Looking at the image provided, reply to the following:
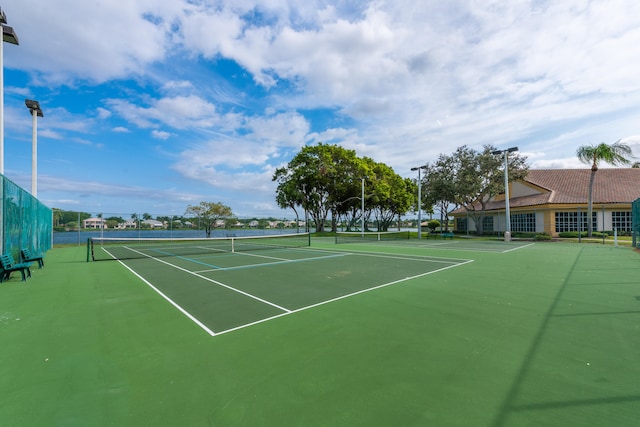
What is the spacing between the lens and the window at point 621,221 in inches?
1112

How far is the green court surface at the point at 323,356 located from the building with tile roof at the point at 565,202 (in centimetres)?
2893

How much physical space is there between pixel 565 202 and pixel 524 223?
16.5 feet

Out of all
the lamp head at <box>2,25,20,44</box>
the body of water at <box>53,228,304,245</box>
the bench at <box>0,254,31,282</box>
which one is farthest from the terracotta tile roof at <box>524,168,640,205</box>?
the lamp head at <box>2,25,20,44</box>

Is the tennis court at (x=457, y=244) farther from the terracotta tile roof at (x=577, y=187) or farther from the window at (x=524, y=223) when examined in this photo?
the terracotta tile roof at (x=577, y=187)

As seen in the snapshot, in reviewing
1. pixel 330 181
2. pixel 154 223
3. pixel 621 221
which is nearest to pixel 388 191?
pixel 330 181

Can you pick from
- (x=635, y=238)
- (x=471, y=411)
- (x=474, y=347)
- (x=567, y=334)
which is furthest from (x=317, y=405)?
(x=635, y=238)

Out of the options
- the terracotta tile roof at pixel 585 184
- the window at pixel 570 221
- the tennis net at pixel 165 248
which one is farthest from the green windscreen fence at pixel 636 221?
the tennis net at pixel 165 248

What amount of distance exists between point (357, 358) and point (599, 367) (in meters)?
2.70

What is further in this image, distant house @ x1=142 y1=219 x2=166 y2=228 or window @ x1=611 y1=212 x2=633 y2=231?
window @ x1=611 y1=212 x2=633 y2=231

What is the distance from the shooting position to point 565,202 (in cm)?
2909

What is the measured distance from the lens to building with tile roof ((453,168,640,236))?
28656 mm

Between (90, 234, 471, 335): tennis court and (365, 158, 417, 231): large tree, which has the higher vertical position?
(365, 158, 417, 231): large tree

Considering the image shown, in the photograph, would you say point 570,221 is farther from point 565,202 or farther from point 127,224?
point 127,224

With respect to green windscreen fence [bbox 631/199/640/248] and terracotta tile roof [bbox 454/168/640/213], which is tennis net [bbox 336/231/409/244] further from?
green windscreen fence [bbox 631/199/640/248]
